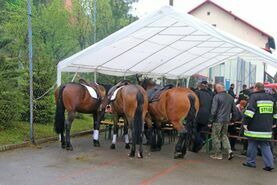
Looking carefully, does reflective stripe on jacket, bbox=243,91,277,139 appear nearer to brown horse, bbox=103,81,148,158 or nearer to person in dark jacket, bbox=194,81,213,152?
person in dark jacket, bbox=194,81,213,152

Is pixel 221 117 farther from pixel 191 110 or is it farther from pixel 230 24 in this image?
pixel 230 24

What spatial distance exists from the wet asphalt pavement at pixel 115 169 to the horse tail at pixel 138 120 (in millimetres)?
515

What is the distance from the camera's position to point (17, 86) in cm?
1126

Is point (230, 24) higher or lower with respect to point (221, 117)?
higher

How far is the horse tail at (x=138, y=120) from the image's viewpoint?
859cm

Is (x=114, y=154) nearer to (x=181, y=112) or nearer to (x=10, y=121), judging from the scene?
(x=181, y=112)

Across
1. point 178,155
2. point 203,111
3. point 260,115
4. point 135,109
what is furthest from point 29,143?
point 260,115

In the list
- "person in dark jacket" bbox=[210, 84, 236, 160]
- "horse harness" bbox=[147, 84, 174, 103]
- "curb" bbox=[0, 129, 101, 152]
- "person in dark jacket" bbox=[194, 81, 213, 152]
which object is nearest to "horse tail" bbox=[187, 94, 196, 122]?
"person in dark jacket" bbox=[210, 84, 236, 160]

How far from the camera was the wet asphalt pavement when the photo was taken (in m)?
6.68

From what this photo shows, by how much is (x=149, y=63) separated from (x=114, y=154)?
6.00m

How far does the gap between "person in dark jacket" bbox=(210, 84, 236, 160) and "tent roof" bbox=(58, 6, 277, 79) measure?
134 centimetres

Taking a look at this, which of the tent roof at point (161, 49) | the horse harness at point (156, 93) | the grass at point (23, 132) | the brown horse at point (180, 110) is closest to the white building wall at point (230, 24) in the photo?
the tent roof at point (161, 49)

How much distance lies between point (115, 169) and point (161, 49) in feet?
19.9

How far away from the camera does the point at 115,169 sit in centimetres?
750
